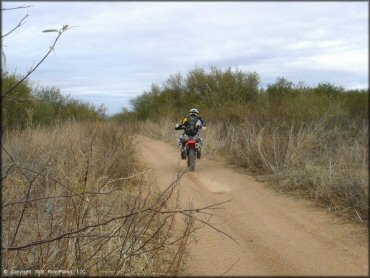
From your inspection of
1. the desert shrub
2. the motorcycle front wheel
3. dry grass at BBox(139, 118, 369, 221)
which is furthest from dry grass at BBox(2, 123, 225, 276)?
dry grass at BBox(139, 118, 369, 221)

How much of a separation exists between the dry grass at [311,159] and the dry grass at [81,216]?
2.39m

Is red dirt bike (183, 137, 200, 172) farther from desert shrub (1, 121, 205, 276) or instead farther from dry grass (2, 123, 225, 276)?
dry grass (2, 123, 225, 276)

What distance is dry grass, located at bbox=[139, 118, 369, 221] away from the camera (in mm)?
6012

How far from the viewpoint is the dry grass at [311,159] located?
6012 mm

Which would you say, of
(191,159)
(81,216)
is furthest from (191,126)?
(81,216)

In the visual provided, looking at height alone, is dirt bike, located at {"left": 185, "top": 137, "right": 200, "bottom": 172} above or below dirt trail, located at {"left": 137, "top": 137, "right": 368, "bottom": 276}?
above

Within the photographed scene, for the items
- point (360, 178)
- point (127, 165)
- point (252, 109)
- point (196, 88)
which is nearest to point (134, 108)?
point (196, 88)

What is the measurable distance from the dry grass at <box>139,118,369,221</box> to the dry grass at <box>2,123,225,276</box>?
7.84ft

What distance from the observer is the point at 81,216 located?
392cm

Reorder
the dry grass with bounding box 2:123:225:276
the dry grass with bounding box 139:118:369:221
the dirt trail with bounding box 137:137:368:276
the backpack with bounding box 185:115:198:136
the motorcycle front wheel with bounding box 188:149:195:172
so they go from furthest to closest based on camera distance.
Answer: the backpack with bounding box 185:115:198:136 → the motorcycle front wheel with bounding box 188:149:195:172 → the dry grass with bounding box 139:118:369:221 → the dirt trail with bounding box 137:137:368:276 → the dry grass with bounding box 2:123:225:276

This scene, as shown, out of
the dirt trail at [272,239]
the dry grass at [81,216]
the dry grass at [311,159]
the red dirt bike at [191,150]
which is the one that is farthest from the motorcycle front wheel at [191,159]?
the dirt trail at [272,239]

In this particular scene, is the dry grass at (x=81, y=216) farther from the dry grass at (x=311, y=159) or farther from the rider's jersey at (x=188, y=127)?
the dry grass at (x=311, y=159)

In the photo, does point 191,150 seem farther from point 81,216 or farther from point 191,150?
point 81,216

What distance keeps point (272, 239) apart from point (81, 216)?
2428 mm
